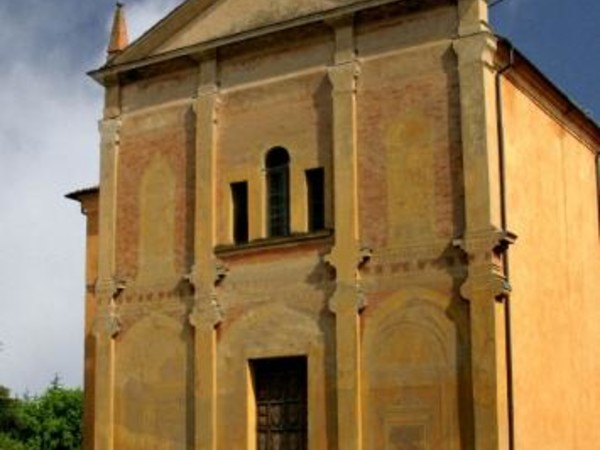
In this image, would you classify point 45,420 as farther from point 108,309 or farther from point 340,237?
point 340,237

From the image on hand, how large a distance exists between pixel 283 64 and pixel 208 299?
14.0 ft

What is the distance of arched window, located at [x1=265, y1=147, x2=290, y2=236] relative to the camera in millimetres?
19266

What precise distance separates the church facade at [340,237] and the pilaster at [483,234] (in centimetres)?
3

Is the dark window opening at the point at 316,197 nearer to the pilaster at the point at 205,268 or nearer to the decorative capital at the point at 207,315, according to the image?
the pilaster at the point at 205,268

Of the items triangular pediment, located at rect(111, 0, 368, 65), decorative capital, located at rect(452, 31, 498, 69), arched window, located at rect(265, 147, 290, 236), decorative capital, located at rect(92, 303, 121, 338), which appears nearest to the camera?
decorative capital, located at rect(452, 31, 498, 69)

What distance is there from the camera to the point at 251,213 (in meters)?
19.5

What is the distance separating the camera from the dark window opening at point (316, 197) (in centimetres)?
1880

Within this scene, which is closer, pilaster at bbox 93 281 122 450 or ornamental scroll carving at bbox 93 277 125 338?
pilaster at bbox 93 281 122 450

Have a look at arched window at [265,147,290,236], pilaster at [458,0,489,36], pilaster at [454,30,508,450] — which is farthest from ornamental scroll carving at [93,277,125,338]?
pilaster at [458,0,489,36]

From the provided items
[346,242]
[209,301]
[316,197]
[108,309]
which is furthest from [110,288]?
[346,242]

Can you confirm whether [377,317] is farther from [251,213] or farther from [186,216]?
[186,216]

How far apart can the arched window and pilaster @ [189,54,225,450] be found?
106 cm

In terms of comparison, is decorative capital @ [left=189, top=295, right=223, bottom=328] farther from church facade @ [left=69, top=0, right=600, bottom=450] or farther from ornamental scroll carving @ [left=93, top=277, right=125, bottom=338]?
ornamental scroll carving @ [left=93, top=277, right=125, bottom=338]

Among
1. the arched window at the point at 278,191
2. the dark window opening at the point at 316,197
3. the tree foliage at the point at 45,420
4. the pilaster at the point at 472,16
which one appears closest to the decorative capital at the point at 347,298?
the dark window opening at the point at 316,197
